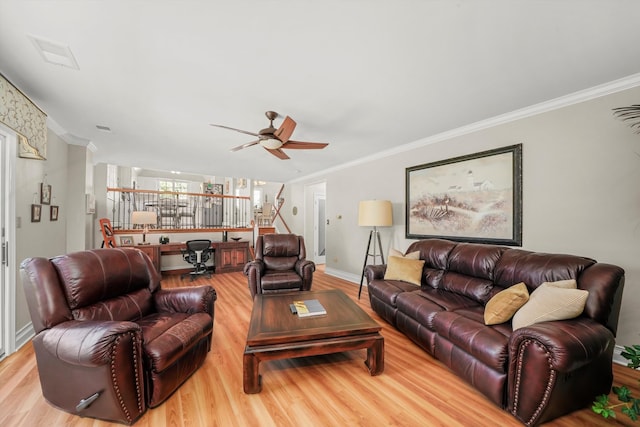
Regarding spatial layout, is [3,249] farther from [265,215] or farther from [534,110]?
[265,215]

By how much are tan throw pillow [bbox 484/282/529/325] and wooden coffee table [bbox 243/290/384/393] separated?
2.90ft

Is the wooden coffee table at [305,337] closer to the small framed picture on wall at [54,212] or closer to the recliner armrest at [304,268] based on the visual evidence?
the recliner armrest at [304,268]

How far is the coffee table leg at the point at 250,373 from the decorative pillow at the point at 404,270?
1.99m

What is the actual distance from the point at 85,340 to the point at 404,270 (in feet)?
9.76

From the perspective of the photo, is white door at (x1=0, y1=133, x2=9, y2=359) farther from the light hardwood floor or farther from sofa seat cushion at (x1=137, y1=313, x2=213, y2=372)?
sofa seat cushion at (x1=137, y1=313, x2=213, y2=372)

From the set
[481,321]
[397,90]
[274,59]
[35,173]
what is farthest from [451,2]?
[35,173]

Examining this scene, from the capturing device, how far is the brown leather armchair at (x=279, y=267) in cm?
355

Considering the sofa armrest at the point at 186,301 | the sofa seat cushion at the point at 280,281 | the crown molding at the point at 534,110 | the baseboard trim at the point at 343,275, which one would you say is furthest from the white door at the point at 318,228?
the sofa armrest at the point at 186,301

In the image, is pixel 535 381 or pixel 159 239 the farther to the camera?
pixel 159 239

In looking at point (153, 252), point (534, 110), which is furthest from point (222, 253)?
point (534, 110)

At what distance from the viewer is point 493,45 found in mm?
1727

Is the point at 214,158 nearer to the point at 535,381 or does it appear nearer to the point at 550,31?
the point at 550,31

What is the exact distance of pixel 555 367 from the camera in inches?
53.9

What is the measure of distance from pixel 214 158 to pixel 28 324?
3365mm
